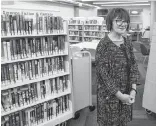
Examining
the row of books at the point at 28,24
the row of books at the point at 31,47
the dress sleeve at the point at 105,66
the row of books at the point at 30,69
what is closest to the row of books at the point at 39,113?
the row of books at the point at 30,69

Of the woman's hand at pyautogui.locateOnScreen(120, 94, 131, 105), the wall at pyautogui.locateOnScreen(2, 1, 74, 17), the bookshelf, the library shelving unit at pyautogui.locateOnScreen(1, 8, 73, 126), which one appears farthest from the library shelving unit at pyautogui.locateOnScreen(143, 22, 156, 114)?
the wall at pyautogui.locateOnScreen(2, 1, 74, 17)

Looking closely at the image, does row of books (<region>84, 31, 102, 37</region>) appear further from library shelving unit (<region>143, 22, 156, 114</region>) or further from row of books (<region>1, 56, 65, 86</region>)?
row of books (<region>1, 56, 65, 86</region>)

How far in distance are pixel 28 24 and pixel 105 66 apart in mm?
1047

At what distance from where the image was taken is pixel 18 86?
206 cm

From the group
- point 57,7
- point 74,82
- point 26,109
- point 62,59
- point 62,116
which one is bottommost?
point 62,116

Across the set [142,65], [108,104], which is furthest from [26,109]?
[142,65]

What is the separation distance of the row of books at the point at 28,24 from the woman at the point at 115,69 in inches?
35.7

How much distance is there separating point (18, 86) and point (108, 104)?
110 centimetres

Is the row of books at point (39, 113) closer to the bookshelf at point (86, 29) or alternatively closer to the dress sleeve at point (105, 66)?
the dress sleeve at point (105, 66)

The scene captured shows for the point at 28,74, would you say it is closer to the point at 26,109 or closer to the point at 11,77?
the point at 11,77

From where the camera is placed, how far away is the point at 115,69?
1407 mm

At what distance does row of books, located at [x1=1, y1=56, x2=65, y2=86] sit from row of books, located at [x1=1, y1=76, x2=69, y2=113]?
113mm

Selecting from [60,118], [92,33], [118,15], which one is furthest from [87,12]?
[118,15]

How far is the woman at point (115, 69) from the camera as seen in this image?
1386mm
